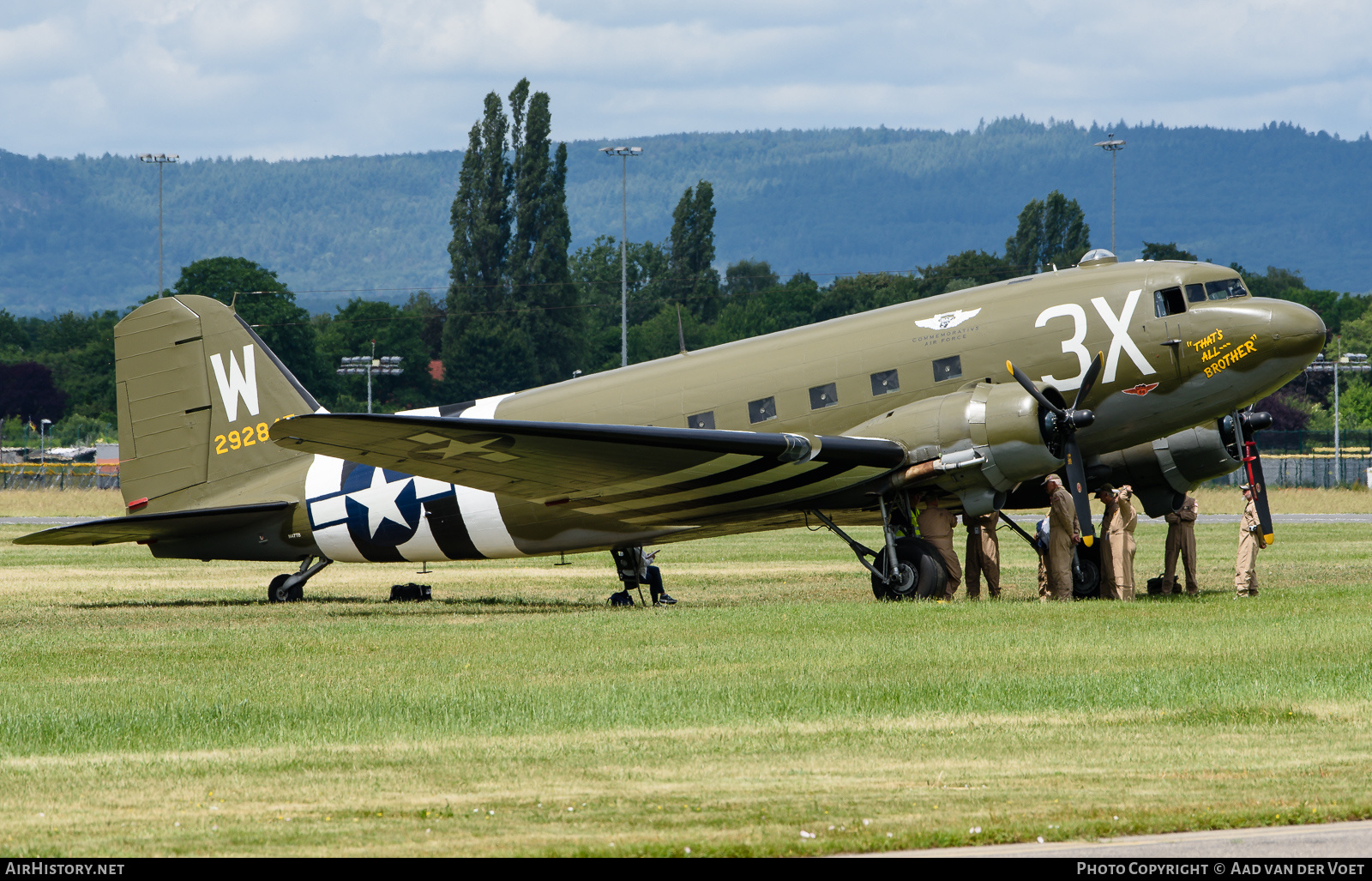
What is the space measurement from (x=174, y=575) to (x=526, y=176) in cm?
7444

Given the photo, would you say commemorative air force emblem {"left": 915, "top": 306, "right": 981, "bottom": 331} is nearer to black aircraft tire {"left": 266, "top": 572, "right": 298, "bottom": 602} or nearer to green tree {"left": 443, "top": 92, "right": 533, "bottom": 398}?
black aircraft tire {"left": 266, "top": 572, "right": 298, "bottom": 602}

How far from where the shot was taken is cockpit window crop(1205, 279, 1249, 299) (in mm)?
18656

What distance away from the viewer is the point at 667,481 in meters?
19.1

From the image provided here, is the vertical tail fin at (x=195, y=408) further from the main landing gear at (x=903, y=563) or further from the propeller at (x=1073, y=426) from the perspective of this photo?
the propeller at (x=1073, y=426)

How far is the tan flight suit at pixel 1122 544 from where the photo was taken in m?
19.0

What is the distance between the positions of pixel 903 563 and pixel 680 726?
8.53 m

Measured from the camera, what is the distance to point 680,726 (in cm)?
1081

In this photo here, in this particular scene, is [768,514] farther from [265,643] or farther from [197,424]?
[197,424]

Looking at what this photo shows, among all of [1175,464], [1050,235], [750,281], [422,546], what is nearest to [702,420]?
[422,546]

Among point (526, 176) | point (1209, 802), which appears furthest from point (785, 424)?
point (526, 176)

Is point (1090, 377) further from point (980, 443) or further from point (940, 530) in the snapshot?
point (940, 530)

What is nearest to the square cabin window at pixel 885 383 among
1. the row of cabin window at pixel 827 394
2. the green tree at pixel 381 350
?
the row of cabin window at pixel 827 394

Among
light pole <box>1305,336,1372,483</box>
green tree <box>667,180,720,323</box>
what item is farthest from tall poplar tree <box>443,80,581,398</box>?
light pole <box>1305,336,1372,483</box>

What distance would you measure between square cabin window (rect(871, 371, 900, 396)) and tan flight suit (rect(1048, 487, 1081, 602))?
7.97 ft
